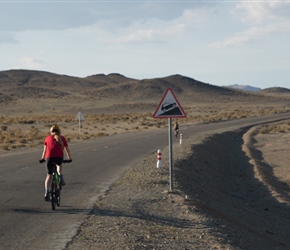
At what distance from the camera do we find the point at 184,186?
17078 mm

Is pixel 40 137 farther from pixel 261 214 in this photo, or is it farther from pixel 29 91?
pixel 29 91

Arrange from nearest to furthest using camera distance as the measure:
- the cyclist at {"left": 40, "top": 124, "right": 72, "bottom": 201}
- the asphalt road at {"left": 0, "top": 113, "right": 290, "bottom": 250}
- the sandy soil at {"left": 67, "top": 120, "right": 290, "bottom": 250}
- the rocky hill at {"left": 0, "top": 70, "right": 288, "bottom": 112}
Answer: the sandy soil at {"left": 67, "top": 120, "right": 290, "bottom": 250} → the asphalt road at {"left": 0, "top": 113, "right": 290, "bottom": 250} → the cyclist at {"left": 40, "top": 124, "right": 72, "bottom": 201} → the rocky hill at {"left": 0, "top": 70, "right": 288, "bottom": 112}

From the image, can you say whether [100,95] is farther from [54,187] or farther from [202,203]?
[54,187]

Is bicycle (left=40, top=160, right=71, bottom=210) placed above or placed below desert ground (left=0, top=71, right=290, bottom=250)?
above

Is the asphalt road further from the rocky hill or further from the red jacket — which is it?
the rocky hill

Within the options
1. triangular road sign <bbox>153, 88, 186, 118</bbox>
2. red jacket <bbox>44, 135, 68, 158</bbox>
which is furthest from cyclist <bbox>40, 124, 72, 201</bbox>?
triangular road sign <bbox>153, 88, 186, 118</bbox>

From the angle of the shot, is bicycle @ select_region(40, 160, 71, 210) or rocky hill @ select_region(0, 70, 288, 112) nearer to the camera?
bicycle @ select_region(40, 160, 71, 210)

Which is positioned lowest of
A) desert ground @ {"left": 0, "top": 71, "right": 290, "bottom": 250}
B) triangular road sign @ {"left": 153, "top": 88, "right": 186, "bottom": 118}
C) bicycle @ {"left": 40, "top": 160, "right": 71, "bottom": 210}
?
desert ground @ {"left": 0, "top": 71, "right": 290, "bottom": 250}

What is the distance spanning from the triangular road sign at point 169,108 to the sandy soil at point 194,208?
2026 millimetres

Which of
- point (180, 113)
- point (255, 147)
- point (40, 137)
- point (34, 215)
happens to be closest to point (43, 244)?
point (34, 215)

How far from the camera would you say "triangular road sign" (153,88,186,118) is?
1372 cm

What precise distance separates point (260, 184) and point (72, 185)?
923cm

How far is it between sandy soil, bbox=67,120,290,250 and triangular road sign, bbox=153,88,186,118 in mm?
2026

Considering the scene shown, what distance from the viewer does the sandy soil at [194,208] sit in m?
9.54
